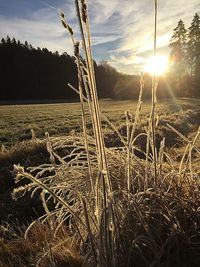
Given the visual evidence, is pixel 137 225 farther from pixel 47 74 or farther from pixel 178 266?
pixel 47 74

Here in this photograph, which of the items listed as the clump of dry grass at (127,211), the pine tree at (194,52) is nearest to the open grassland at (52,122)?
the clump of dry grass at (127,211)

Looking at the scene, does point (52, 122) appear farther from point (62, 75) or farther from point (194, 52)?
point (62, 75)

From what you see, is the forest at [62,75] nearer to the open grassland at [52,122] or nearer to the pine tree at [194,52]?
the pine tree at [194,52]

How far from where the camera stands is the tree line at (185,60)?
60.3 m

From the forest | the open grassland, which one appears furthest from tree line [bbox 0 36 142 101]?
the open grassland

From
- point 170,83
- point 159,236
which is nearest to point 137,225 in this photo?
point 159,236

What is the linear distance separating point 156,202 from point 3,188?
3974 millimetres

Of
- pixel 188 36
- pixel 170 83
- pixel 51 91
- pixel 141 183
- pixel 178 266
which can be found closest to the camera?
pixel 178 266

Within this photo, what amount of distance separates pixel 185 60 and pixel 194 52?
2.32 m

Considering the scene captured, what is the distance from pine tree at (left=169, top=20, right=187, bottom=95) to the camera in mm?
61750

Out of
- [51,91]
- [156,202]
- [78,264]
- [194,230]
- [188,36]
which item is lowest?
[51,91]

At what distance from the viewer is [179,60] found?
6394cm

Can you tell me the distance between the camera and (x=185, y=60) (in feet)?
211

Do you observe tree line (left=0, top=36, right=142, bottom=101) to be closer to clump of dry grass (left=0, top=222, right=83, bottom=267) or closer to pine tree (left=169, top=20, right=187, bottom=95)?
pine tree (left=169, top=20, right=187, bottom=95)
